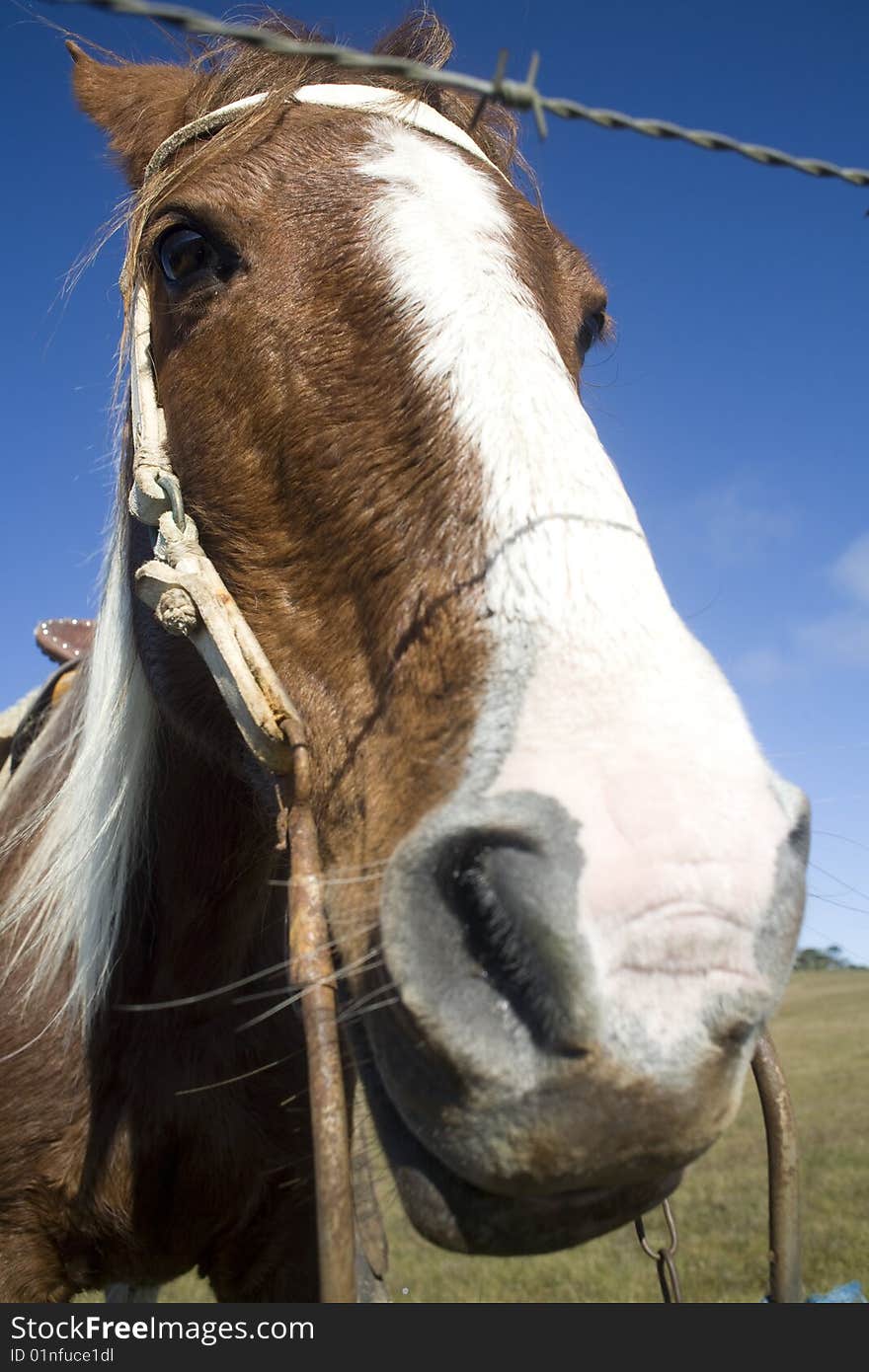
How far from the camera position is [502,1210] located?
4.55ft

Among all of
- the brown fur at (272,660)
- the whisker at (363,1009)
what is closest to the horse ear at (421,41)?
the brown fur at (272,660)

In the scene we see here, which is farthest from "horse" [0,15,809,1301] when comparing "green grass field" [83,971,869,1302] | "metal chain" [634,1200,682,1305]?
"green grass field" [83,971,869,1302]

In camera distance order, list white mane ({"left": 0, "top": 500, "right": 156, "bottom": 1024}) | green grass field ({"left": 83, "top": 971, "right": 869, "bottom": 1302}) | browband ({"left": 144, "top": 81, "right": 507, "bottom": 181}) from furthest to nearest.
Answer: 1. green grass field ({"left": 83, "top": 971, "right": 869, "bottom": 1302})
2. white mane ({"left": 0, "top": 500, "right": 156, "bottom": 1024})
3. browband ({"left": 144, "top": 81, "right": 507, "bottom": 181})

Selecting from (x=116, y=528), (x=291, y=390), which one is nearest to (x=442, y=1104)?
(x=291, y=390)

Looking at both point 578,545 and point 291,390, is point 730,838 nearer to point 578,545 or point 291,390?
point 578,545

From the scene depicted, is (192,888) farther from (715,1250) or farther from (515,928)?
(715,1250)

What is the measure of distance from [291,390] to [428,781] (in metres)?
0.98

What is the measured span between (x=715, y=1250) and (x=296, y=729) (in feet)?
23.5

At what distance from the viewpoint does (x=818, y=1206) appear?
8133mm

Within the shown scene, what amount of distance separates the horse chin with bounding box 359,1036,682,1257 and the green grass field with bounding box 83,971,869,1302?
7.46ft

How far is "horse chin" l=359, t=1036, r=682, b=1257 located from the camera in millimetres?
1376

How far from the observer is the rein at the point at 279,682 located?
4.75 feet

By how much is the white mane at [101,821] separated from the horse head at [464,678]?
220mm

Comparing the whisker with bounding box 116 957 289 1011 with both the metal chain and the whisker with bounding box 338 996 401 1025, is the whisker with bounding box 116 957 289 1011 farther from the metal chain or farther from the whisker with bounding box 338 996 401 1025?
the metal chain
